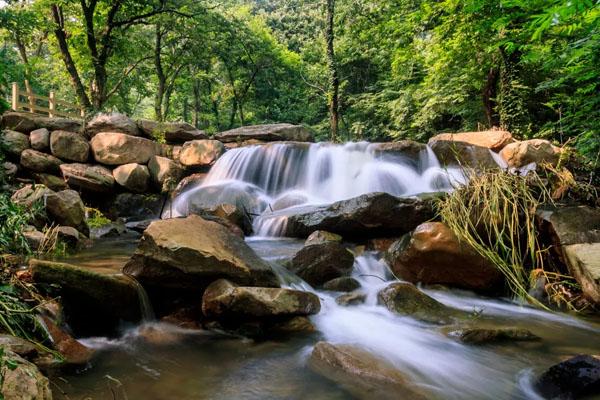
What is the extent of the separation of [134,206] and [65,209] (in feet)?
13.5

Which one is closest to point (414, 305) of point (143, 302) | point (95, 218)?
point (143, 302)

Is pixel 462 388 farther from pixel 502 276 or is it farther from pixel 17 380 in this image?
pixel 17 380

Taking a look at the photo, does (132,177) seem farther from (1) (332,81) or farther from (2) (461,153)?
(1) (332,81)

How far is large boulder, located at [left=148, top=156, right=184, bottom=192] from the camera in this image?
420 inches

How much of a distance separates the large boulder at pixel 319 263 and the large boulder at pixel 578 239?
2600 mm

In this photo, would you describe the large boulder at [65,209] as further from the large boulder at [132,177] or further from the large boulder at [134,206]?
the large boulder at [132,177]

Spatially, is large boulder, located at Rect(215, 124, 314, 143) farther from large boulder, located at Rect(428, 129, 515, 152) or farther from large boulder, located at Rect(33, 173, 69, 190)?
large boulder, located at Rect(428, 129, 515, 152)

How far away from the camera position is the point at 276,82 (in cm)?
2577

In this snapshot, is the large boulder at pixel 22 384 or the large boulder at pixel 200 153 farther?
the large boulder at pixel 200 153

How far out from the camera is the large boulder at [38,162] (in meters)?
10.1

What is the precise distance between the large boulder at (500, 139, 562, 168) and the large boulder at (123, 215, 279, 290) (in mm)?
7501

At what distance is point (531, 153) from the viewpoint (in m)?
8.84

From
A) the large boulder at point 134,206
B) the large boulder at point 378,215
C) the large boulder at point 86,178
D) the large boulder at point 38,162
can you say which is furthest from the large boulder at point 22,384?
the large boulder at point 38,162

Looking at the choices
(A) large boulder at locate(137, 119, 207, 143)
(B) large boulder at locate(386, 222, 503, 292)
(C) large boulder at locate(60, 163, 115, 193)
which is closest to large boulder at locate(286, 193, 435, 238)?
(B) large boulder at locate(386, 222, 503, 292)
